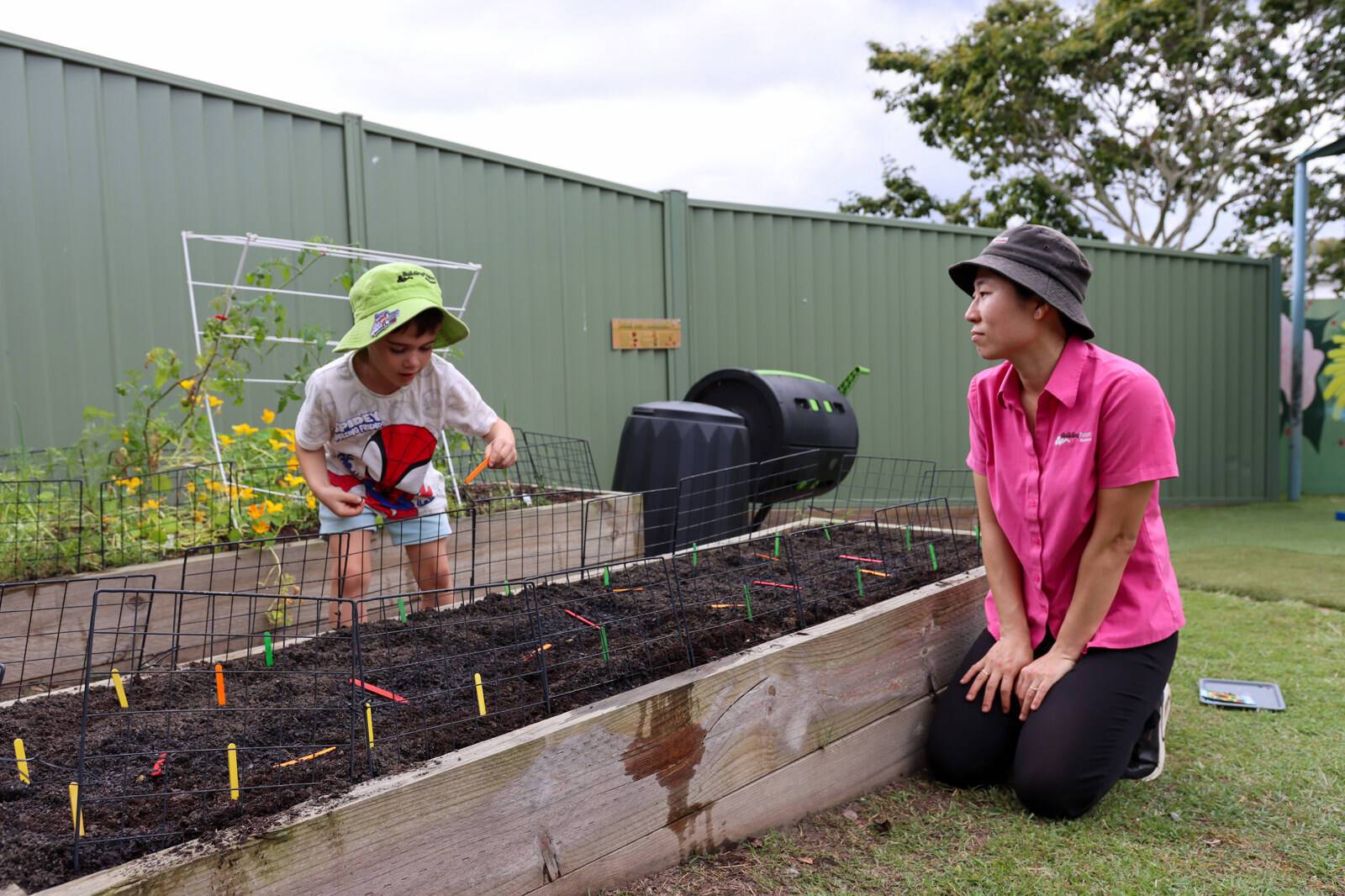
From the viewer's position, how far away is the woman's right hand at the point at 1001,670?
234 centimetres

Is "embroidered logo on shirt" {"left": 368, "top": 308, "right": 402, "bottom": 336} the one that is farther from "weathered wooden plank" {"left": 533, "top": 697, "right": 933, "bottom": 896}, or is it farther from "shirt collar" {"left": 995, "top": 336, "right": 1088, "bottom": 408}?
"shirt collar" {"left": 995, "top": 336, "right": 1088, "bottom": 408}

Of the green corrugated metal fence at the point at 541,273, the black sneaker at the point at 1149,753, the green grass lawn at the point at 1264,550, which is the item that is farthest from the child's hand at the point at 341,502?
the green grass lawn at the point at 1264,550

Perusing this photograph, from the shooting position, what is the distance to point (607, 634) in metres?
2.18

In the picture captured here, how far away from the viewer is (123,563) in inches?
116

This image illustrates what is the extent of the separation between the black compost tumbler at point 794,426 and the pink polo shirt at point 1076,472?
2174mm

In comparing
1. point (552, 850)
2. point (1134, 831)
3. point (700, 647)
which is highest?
point (700, 647)

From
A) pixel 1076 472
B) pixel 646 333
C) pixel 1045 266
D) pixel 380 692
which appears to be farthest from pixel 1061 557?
pixel 646 333

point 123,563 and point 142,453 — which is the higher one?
point 142,453

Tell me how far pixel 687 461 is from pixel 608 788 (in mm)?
2982

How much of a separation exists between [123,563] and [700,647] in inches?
76.6

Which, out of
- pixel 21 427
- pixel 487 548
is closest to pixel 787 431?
pixel 487 548

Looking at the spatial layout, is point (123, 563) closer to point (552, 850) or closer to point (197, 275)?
point (197, 275)

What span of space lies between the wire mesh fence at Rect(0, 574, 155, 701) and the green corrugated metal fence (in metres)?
1.25

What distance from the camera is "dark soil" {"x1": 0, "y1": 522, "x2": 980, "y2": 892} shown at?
137 centimetres
